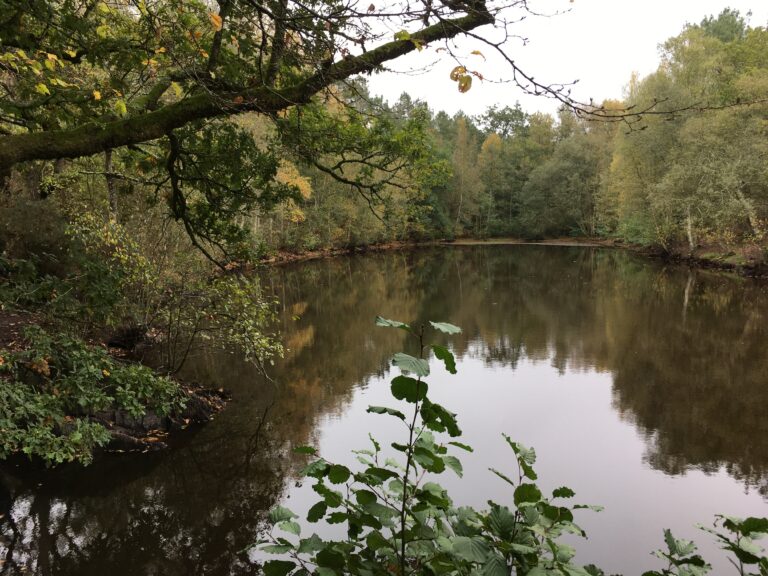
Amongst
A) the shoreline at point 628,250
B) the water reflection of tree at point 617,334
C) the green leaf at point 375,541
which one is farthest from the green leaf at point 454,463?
the shoreline at point 628,250

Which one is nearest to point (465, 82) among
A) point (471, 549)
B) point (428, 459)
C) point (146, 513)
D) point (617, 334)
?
point (428, 459)

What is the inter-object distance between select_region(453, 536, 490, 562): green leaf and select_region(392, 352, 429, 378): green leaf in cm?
76

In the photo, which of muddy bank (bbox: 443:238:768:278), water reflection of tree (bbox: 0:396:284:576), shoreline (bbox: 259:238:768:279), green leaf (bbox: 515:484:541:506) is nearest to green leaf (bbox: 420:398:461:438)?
green leaf (bbox: 515:484:541:506)

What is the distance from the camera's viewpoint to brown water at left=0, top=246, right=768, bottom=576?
5680mm

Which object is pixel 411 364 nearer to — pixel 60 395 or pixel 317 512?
pixel 317 512

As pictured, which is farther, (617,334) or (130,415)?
(617,334)

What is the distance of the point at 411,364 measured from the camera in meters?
1.95

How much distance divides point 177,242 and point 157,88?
758 centimetres

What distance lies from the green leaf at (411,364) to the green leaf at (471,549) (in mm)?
760

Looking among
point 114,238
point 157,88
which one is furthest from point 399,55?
point 114,238

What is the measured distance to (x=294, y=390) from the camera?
405 inches

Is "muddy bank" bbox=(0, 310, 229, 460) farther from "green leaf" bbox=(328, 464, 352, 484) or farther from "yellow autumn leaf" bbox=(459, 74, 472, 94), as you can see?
"yellow autumn leaf" bbox=(459, 74, 472, 94)

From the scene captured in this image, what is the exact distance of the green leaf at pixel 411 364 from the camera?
6.26 ft

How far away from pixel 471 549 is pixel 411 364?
82 cm
